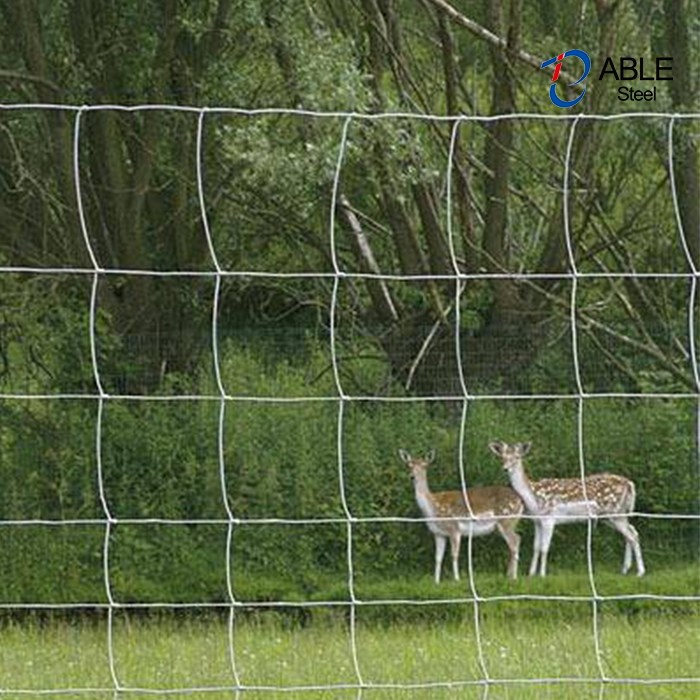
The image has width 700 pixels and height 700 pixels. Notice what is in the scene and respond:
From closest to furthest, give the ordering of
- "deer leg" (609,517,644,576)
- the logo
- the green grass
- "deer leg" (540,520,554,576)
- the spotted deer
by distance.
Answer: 1. the green grass
2. the spotted deer
3. "deer leg" (609,517,644,576)
4. "deer leg" (540,520,554,576)
5. the logo

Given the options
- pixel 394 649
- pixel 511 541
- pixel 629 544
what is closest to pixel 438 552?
pixel 511 541

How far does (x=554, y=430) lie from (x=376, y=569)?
1128 mm

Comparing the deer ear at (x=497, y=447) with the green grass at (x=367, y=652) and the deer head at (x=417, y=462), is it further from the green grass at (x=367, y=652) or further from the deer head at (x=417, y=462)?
the green grass at (x=367, y=652)

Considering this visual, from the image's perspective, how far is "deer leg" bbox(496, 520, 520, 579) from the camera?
1085 cm

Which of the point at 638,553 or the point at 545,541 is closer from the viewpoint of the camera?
the point at 638,553

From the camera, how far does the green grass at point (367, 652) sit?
7.02 meters

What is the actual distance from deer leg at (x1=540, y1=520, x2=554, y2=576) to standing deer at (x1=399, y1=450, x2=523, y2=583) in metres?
0.12

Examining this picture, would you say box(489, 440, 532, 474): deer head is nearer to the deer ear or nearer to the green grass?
the deer ear

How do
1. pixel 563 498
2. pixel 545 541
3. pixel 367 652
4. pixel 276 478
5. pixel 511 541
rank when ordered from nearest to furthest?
pixel 367 652 → pixel 276 478 → pixel 563 498 → pixel 545 541 → pixel 511 541

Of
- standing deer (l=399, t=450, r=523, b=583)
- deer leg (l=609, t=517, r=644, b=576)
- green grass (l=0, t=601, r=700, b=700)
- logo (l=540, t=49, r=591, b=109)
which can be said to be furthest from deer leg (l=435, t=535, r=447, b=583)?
logo (l=540, t=49, r=591, b=109)

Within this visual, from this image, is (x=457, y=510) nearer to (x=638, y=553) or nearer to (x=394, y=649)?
(x=638, y=553)

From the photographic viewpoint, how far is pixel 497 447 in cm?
1064

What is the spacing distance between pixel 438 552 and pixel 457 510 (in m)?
0.44

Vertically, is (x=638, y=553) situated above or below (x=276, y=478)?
below
